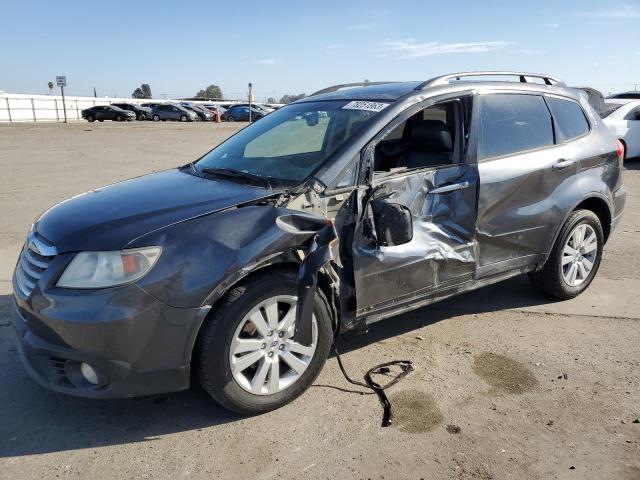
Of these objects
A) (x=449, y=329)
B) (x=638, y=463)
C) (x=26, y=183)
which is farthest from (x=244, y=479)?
(x=26, y=183)

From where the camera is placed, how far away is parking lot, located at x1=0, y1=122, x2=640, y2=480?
276cm

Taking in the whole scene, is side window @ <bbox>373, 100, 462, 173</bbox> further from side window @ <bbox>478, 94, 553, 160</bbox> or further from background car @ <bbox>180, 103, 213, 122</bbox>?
background car @ <bbox>180, 103, 213, 122</bbox>

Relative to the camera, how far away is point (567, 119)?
4.77 metres

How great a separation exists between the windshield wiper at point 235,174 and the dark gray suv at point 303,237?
2cm

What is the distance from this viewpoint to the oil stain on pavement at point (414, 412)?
10.1 ft

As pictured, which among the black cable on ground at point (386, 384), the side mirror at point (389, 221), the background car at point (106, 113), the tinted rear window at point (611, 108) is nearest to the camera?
the black cable on ground at point (386, 384)

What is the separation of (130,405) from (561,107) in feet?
13.5

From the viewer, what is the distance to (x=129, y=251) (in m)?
2.78

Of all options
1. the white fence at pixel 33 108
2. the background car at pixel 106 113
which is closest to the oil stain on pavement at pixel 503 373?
the background car at pixel 106 113

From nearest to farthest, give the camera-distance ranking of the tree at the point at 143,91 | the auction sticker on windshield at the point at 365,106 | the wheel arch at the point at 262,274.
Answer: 1. the wheel arch at the point at 262,274
2. the auction sticker on windshield at the point at 365,106
3. the tree at the point at 143,91

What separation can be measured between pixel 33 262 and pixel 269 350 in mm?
1386

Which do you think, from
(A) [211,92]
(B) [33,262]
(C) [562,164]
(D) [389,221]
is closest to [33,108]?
(B) [33,262]

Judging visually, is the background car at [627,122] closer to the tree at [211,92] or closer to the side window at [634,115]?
the side window at [634,115]

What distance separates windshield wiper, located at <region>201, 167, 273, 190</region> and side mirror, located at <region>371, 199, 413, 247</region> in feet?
2.19
